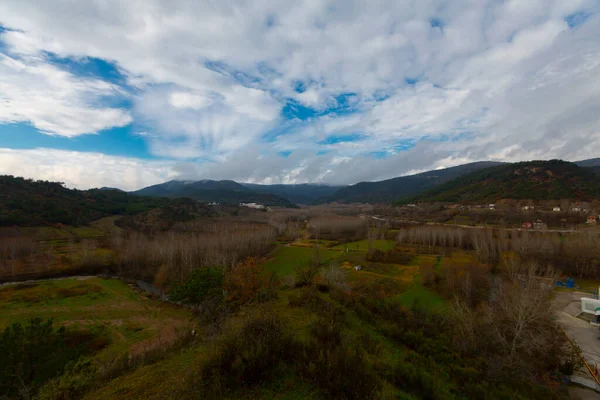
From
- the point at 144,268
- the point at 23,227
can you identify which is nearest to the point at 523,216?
the point at 144,268

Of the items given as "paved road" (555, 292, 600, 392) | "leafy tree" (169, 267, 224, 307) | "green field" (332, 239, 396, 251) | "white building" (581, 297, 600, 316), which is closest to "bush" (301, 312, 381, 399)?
"leafy tree" (169, 267, 224, 307)

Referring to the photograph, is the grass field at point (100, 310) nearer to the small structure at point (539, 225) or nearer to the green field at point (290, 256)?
the green field at point (290, 256)

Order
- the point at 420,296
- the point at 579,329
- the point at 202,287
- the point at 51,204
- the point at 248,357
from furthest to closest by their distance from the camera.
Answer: the point at 51,204
the point at 420,296
the point at 202,287
the point at 579,329
the point at 248,357

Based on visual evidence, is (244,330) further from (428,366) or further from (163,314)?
(163,314)

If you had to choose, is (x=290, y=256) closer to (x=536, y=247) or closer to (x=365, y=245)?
(x=365, y=245)

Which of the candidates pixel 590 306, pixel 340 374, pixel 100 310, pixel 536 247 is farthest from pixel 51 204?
pixel 536 247

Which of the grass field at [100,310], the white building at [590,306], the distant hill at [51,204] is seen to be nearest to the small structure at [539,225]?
the white building at [590,306]

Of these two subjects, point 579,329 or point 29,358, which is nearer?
point 29,358
